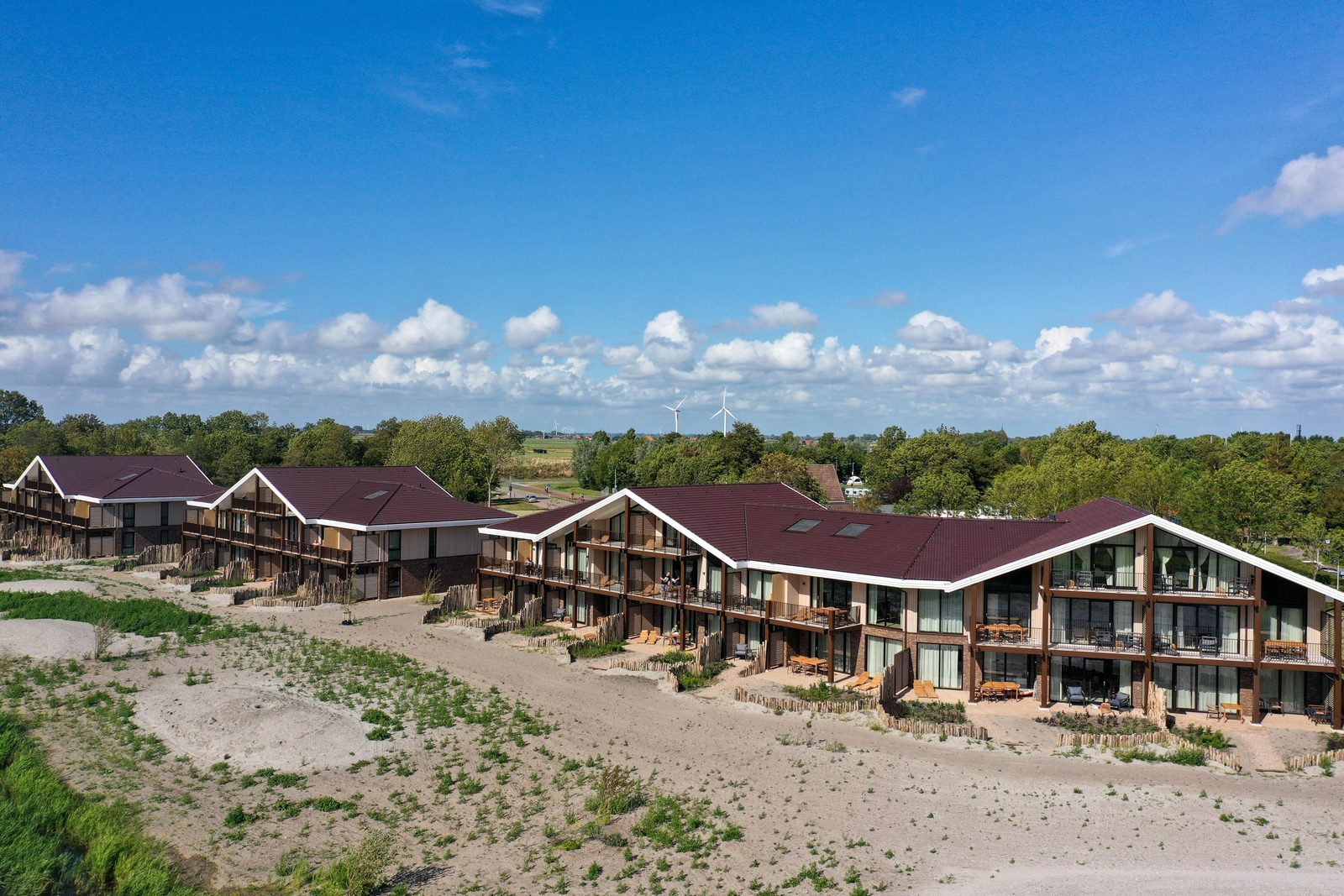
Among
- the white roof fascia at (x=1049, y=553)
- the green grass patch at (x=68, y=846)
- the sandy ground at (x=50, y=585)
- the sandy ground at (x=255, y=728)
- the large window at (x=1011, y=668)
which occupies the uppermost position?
the white roof fascia at (x=1049, y=553)

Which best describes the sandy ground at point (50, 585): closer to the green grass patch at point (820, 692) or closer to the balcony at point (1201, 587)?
the green grass patch at point (820, 692)

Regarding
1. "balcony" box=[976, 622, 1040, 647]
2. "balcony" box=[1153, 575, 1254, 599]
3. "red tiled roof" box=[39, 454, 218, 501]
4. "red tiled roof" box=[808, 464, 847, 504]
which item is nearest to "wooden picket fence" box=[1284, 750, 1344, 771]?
"balcony" box=[1153, 575, 1254, 599]

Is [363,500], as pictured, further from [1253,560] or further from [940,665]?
[1253,560]

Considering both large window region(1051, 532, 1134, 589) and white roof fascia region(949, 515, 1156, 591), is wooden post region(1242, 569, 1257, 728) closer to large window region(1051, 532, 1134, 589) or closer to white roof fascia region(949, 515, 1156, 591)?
large window region(1051, 532, 1134, 589)

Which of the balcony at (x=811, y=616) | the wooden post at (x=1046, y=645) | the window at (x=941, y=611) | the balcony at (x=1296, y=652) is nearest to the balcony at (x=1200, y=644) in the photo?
the balcony at (x=1296, y=652)

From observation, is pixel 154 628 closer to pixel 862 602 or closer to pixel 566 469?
pixel 862 602

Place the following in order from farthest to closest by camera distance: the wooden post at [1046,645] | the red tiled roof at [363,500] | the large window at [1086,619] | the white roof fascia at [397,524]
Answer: the red tiled roof at [363,500]
the white roof fascia at [397,524]
the large window at [1086,619]
the wooden post at [1046,645]

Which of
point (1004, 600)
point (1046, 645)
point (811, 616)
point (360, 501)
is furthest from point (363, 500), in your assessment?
point (1046, 645)
